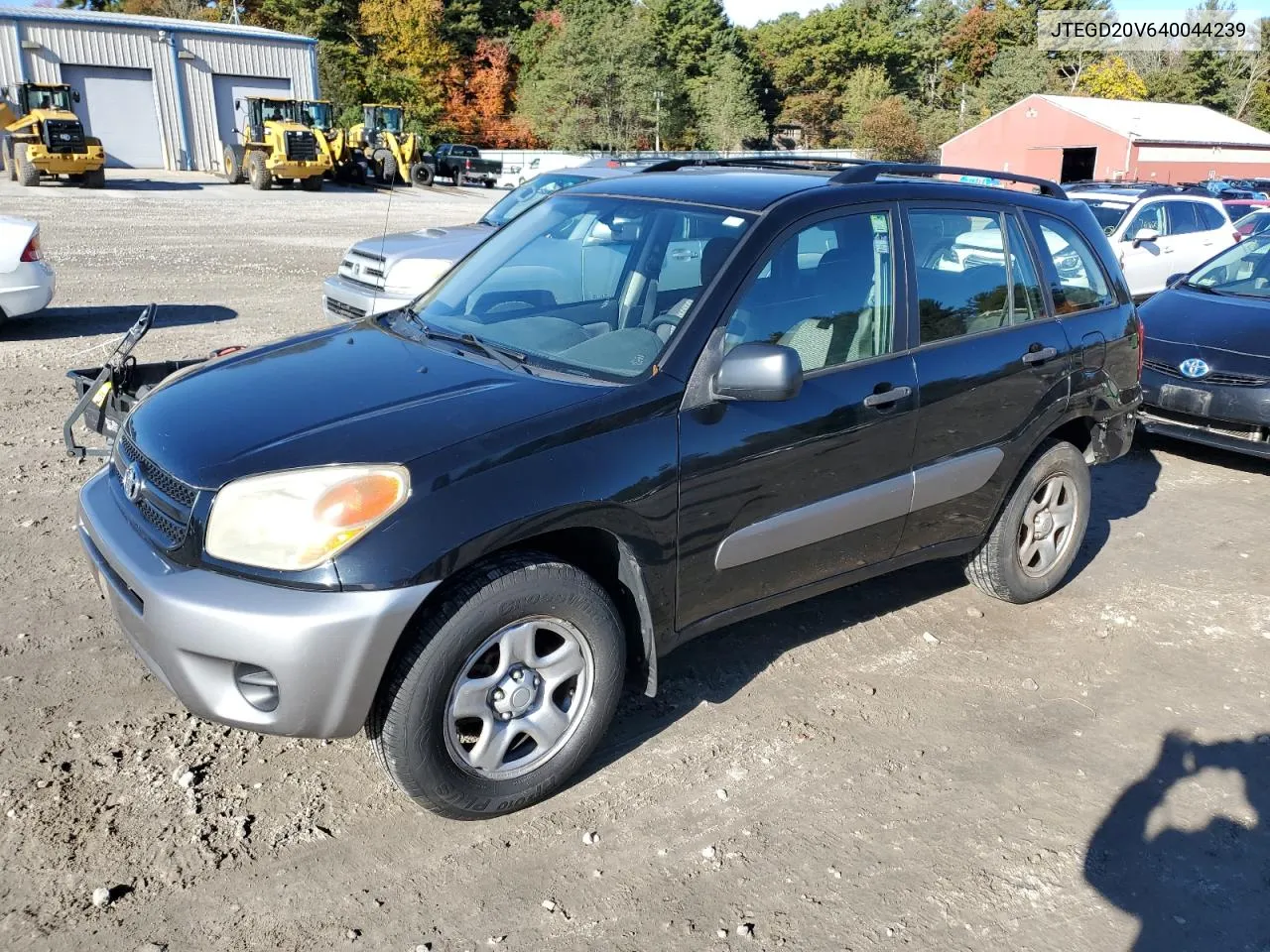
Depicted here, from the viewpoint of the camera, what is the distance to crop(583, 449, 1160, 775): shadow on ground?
373 cm

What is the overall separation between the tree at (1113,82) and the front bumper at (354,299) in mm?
75830

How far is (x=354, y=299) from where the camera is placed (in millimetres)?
8891

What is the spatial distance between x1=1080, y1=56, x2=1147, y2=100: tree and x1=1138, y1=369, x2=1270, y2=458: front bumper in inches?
2970

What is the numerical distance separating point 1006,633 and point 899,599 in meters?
0.50

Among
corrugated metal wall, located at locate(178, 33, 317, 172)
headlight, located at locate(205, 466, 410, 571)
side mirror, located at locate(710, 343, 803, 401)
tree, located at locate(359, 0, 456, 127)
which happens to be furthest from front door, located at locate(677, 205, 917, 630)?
tree, located at locate(359, 0, 456, 127)

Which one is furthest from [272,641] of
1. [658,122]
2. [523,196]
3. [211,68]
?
[658,122]

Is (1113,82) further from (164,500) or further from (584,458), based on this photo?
(164,500)

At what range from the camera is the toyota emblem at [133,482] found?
10.2 ft

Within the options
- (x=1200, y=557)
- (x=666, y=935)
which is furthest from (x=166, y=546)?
(x=1200, y=557)

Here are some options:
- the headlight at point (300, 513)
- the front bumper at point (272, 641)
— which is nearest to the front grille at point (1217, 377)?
the headlight at point (300, 513)

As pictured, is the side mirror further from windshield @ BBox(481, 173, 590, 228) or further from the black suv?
windshield @ BBox(481, 173, 590, 228)

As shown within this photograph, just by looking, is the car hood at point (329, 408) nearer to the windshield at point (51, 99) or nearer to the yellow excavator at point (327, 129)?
the windshield at point (51, 99)

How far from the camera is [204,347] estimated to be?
933 cm

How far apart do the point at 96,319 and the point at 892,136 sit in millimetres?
58151
